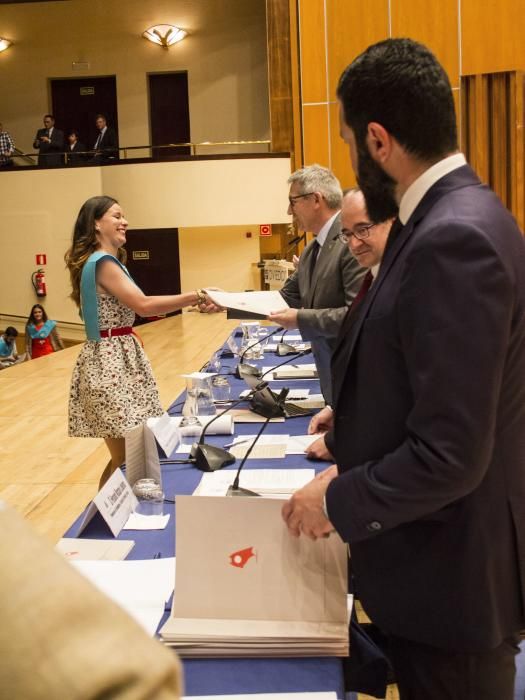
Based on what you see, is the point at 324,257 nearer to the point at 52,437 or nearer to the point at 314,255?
the point at 314,255

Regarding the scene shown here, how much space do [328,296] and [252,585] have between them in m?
2.05

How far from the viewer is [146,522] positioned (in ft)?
6.32

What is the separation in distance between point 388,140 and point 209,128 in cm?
1506

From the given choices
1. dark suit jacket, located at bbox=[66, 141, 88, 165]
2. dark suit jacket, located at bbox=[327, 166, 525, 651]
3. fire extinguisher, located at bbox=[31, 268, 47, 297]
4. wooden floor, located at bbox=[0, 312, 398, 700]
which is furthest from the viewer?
dark suit jacket, located at bbox=[66, 141, 88, 165]

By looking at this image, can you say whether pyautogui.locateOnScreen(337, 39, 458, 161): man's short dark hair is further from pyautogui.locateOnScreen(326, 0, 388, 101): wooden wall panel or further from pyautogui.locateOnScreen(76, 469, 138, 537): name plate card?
pyautogui.locateOnScreen(326, 0, 388, 101): wooden wall panel

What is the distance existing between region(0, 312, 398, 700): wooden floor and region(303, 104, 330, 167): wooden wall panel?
9.08ft

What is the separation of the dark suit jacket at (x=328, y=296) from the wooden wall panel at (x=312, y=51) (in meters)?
8.37

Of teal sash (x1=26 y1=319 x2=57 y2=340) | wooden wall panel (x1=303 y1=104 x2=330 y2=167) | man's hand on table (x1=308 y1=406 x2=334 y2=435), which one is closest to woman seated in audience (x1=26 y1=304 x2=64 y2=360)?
teal sash (x1=26 y1=319 x2=57 y2=340)

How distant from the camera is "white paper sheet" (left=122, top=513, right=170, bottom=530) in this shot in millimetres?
1896

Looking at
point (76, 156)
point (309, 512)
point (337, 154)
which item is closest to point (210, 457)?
point (309, 512)

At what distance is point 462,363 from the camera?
105cm

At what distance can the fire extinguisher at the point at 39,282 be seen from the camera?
13938 mm

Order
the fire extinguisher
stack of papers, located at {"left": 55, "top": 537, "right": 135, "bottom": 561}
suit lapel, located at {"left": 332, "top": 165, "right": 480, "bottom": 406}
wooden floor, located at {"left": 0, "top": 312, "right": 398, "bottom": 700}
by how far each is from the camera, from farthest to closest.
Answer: the fire extinguisher < wooden floor, located at {"left": 0, "top": 312, "right": 398, "bottom": 700} < stack of papers, located at {"left": 55, "top": 537, "right": 135, "bottom": 561} < suit lapel, located at {"left": 332, "top": 165, "right": 480, "bottom": 406}

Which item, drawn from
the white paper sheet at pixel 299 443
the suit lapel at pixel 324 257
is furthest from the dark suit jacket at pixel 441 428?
the suit lapel at pixel 324 257
